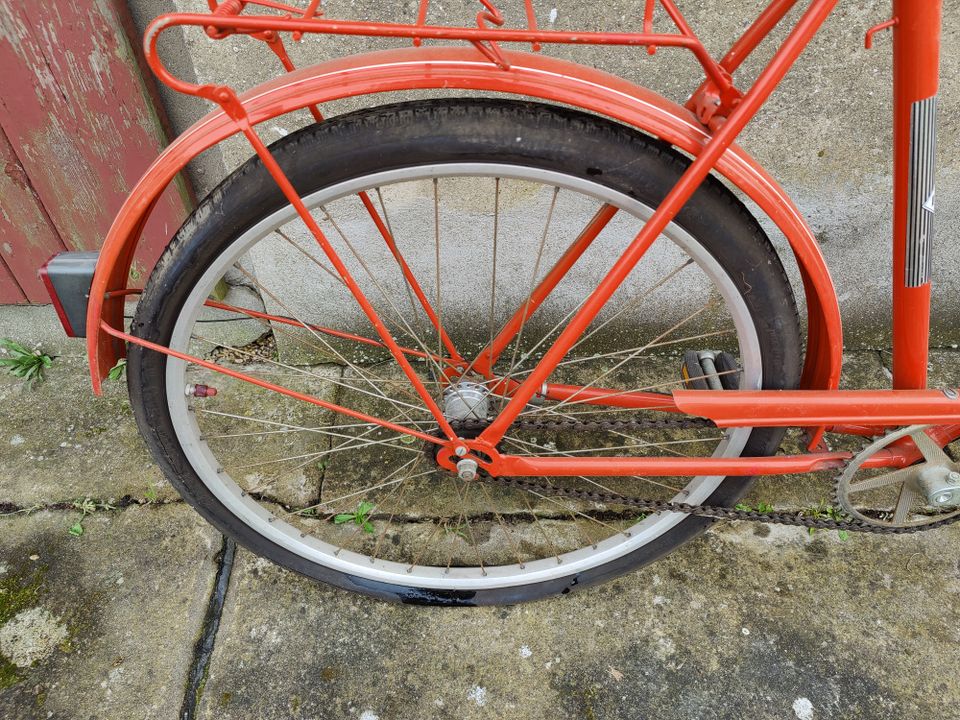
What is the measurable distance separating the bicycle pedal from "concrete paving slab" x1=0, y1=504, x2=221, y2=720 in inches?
53.1

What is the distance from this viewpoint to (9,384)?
7.37 feet

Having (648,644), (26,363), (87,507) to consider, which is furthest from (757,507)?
(26,363)

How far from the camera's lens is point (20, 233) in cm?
215

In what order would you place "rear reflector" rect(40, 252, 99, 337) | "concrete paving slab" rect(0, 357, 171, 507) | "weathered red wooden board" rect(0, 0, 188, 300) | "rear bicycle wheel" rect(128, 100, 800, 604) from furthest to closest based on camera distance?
1. "concrete paving slab" rect(0, 357, 171, 507)
2. "weathered red wooden board" rect(0, 0, 188, 300)
3. "rear reflector" rect(40, 252, 99, 337)
4. "rear bicycle wheel" rect(128, 100, 800, 604)

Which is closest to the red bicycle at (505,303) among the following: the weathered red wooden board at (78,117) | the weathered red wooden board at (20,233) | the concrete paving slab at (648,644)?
the concrete paving slab at (648,644)

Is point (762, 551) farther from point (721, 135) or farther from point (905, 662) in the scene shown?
point (721, 135)

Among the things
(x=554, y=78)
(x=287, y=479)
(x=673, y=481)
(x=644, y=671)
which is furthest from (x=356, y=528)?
(x=554, y=78)

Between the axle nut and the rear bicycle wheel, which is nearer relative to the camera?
the rear bicycle wheel

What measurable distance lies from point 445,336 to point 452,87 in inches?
27.0

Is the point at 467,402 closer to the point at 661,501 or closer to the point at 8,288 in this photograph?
the point at 661,501

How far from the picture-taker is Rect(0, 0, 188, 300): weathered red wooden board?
5.72 ft

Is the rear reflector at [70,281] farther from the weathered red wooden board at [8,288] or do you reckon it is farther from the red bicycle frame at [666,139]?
the weathered red wooden board at [8,288]

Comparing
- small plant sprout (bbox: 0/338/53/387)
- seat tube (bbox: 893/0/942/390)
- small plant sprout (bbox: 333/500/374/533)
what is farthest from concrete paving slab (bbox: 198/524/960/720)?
small plant sprout (bbox: 0/338/53/387)

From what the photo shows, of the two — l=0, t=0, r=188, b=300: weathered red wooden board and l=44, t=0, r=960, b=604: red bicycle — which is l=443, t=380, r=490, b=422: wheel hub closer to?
l=44, t=0, r=960, b=604: red bicycle
